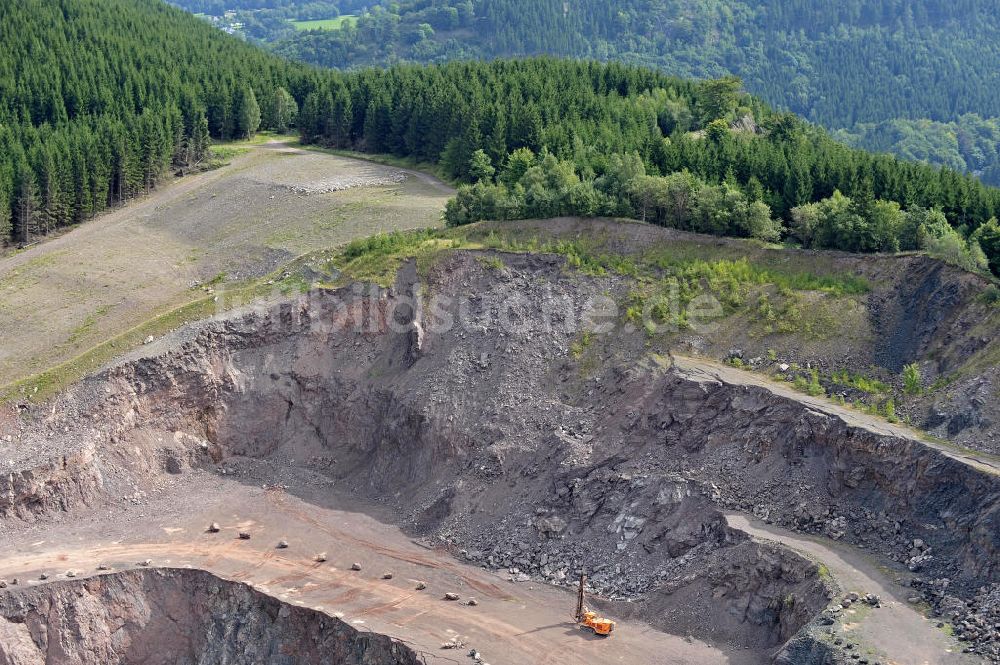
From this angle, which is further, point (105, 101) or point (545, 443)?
point (105, 101)

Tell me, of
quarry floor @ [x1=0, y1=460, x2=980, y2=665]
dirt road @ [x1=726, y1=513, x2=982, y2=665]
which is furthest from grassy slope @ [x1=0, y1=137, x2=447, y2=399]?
dirt road @ [x1=726, y1=513, x2=982, y2=665]

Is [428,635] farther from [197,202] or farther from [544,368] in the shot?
[197,202]

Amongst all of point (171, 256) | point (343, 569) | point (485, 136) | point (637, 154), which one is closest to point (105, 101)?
point (171, 256)

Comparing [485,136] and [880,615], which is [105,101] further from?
[880,615]

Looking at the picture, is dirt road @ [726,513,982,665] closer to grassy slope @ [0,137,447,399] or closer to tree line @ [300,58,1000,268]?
tree line @ [300,58,1000,268]

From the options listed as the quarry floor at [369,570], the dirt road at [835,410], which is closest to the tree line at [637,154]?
the dirt road at [835,410]

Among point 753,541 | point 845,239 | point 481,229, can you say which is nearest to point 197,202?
point 481,229

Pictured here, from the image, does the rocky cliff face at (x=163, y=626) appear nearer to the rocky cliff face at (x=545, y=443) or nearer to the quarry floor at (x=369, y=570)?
the quarry floor at (x=369, y=570)
